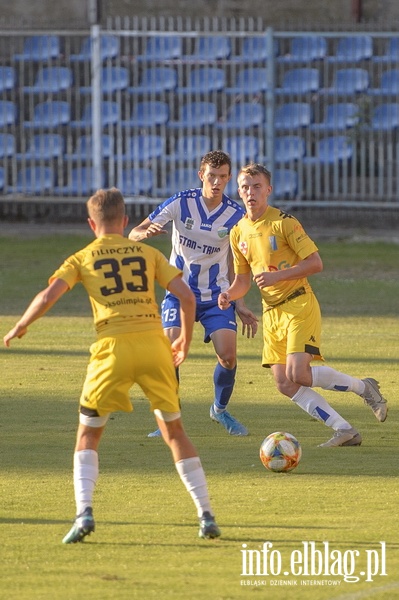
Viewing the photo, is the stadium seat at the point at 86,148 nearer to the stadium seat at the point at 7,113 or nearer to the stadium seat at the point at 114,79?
the stadium seat at the point at 114,79

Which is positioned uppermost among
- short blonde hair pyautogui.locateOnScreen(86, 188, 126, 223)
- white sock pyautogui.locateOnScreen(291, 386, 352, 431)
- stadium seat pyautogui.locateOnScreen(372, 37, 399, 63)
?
stadium seat pyautogui.locateOnScreen(372, 37, 399, 63)

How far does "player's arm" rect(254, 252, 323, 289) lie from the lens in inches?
313

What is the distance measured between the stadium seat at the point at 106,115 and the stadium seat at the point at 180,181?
1520 mm

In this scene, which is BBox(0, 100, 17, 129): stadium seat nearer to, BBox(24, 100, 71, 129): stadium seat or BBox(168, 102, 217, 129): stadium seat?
BBox(24, 100, 71, 129): stadium seat

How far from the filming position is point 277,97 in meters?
23.9

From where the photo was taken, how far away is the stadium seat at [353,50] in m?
23.4

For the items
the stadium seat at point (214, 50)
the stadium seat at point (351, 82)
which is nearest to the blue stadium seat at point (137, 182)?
the stadium seat at point (214, 50)

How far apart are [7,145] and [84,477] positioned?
1828cm

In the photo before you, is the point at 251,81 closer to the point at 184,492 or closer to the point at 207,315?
the point at 207,315

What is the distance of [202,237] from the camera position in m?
9.34

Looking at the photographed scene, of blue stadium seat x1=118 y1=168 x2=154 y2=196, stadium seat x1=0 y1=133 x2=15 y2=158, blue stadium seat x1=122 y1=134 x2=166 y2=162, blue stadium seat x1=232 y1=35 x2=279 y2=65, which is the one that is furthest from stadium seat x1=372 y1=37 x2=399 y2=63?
stadium seat x1=0 y1=133 x2=15 y2=158

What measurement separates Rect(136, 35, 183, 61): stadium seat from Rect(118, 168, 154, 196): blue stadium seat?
2231 millimetres

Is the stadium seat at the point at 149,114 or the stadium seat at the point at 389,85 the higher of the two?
the stadium seat at the point at 389,85

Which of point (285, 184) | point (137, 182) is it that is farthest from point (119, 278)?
point (137, 182)
